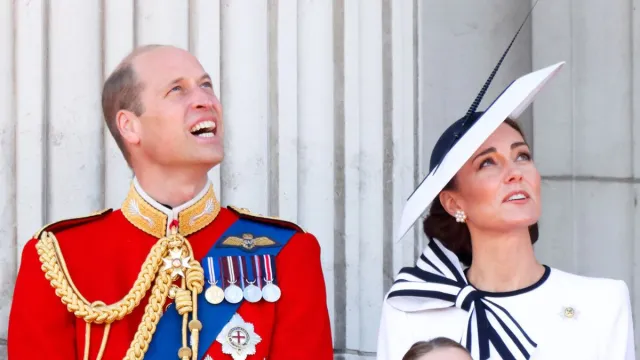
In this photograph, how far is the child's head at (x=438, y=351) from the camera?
3.11 m

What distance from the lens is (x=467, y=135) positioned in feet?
12.3

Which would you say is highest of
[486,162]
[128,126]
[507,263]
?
[128,126]

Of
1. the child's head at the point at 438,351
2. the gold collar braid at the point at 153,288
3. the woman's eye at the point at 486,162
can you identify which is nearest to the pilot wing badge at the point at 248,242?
the gold collar braid at the point at 153,288

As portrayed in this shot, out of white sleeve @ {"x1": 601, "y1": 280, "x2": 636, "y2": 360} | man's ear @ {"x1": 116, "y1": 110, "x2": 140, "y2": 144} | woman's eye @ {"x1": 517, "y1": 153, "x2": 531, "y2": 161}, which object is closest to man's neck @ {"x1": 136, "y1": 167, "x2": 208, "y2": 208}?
man's ear @ {"x1": 116, "y1": 110, "x2": 140, "y2": 144}

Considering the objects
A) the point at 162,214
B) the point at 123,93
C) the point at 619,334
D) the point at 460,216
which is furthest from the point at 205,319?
the point at 619,334

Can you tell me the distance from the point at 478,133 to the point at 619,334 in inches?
25.9

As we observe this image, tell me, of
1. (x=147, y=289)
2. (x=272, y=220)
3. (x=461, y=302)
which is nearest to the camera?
(x=147, y=289)

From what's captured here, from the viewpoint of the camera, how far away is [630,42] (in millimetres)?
5129

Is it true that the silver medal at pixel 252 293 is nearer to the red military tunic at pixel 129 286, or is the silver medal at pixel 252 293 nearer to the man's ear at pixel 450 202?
the red military tunic at pixel 129 286

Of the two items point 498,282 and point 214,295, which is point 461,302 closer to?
point 498,282

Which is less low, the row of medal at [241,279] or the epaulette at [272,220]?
the epaulette at [272,220]

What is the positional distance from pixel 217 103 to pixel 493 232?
2.78ft

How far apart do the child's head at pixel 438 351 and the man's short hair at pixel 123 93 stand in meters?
1.10

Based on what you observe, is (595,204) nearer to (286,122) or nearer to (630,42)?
(630,42)
